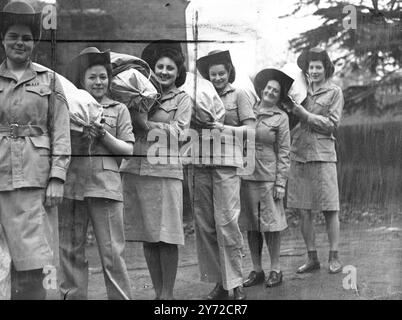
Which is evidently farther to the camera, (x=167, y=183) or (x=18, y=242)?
(x=167, y=183)

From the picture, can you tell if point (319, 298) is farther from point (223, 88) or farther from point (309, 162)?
point (223, 88)

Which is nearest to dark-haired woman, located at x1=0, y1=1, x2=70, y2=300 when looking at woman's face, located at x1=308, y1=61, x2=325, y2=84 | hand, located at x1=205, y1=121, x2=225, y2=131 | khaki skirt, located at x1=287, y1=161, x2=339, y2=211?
hand, located at x1=205, y1=121, x2=225, y2=131

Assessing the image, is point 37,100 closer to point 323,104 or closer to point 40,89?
point 40,89

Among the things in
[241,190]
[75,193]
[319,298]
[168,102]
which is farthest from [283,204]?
[75,193]

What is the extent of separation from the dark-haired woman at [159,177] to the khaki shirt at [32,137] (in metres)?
0.36

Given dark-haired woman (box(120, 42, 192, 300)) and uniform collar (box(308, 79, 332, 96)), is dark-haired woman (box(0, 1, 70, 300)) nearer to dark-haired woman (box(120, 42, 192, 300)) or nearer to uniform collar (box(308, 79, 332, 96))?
dark-haired woman (box(120, 42, 192, 300))

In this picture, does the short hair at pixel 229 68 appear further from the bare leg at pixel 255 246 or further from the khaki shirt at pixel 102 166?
the bare leg at pixel 255 246

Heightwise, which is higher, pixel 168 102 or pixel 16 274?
pixel 168 102

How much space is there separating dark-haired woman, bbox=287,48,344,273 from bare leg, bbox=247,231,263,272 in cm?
23

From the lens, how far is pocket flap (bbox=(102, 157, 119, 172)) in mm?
4164

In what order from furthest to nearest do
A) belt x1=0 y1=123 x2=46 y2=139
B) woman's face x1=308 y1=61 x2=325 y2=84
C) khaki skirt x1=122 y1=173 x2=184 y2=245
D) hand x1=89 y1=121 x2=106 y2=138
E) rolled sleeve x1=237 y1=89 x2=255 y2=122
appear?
woman's face x1=308 y1=61 x2=325 y2=84 → rolled sleeve x1=237 y1=89 x2=255 y2=122 → khaki skirt x1=122 y1=173 x2=184 y2=245 → hand x1=89 y1=121 x2=106 y2=138 → belt x1=0 y1=123 x2=46 y2=139

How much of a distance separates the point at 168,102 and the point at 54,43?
0.64 meters

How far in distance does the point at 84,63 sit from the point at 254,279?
1418 mm

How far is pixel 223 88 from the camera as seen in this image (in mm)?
4352
